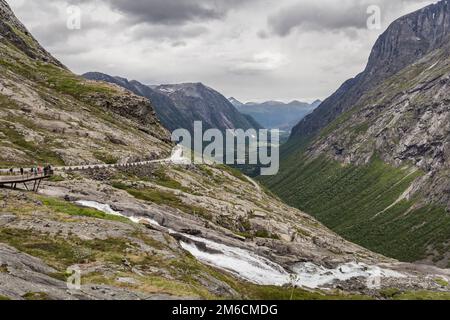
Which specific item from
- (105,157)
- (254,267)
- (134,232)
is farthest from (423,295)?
(105,157)

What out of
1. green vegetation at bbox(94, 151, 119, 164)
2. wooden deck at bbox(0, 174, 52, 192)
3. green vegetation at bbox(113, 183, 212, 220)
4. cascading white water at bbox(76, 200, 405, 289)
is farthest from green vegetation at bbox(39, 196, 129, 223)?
green vegetation at bbox(94, 151, 119, 164)

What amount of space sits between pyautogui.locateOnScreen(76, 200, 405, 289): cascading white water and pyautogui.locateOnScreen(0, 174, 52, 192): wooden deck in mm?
8480

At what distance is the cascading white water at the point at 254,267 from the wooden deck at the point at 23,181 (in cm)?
848

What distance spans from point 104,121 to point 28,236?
132853 mm

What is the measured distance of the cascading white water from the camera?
88.9m

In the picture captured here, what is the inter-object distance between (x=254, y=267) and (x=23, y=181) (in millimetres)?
49380

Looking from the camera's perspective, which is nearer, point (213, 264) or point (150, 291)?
point (150, 291)

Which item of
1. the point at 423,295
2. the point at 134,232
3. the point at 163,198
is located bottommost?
the point at 423,295

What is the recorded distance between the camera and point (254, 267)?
316 feet

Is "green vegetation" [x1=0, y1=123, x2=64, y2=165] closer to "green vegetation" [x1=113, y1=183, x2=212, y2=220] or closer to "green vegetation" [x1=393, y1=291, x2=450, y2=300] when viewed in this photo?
"green vegetation" [x1=113, y1=183, x2=212, y2=220]

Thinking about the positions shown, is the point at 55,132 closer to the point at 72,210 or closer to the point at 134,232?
the point at 72,210
